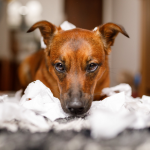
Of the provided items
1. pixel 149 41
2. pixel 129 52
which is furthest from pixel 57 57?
pixel 129 52

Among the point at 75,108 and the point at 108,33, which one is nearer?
the point at 75,108

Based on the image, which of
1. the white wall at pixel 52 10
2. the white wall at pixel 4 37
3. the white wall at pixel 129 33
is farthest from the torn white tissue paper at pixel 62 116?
the white wall at pixel 52 10

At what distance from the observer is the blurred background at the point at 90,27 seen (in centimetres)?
370

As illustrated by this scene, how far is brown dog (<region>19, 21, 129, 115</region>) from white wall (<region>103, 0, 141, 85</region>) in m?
2.75

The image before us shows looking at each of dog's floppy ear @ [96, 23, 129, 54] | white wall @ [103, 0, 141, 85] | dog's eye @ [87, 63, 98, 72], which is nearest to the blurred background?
white wall @ [103, 0, 141, 85]

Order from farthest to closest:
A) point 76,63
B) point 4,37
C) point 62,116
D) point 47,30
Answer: point 4,37
point 47,30
point 76,63
point 62,116

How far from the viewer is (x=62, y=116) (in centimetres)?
80

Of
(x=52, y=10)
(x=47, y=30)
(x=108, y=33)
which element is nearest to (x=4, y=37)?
(x=52, y=10)

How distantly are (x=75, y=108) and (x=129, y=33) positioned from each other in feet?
12.0

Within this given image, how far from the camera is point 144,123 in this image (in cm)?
64

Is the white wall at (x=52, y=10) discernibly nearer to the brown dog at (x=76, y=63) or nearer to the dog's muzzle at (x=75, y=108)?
the brown dog at (x=76, y=63)

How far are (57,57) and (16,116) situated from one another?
20.1 inches

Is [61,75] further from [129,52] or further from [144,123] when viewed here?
[129,52]

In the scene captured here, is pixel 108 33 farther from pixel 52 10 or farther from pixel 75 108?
pixel 52 10
